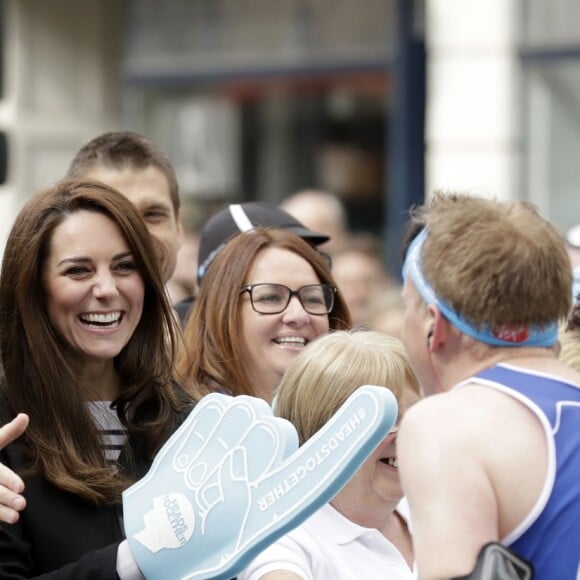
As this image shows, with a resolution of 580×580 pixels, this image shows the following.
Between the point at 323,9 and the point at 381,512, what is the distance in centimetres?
777

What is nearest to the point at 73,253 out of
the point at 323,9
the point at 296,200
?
the point at 296,200

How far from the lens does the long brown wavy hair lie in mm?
3598

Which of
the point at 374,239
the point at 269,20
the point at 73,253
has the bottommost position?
the point at 374,239

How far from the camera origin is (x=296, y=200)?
934 cm

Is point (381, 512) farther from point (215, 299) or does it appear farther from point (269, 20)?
point (269, 20)

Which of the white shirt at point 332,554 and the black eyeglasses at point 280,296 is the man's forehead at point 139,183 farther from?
the white shirt at point 332,554

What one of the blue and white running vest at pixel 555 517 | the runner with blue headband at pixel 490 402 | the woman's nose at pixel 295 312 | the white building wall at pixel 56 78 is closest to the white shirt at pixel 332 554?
the runner with blue headband at pixel 490 402

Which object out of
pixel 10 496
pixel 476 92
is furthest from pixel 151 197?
pixel 476 92

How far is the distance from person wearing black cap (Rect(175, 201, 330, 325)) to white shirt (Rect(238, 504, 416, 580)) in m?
1.53

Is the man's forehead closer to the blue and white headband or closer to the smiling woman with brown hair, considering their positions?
the smiling woman with brown hair

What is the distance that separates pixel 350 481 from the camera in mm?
3713

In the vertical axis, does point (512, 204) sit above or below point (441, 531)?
above

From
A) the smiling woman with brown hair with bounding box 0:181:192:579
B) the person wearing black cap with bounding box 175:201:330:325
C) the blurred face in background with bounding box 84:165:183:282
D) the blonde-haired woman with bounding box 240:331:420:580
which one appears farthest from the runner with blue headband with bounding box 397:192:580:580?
the blurred face in background with bounding box 84:165:183:282

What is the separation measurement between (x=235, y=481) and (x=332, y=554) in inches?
22.1
